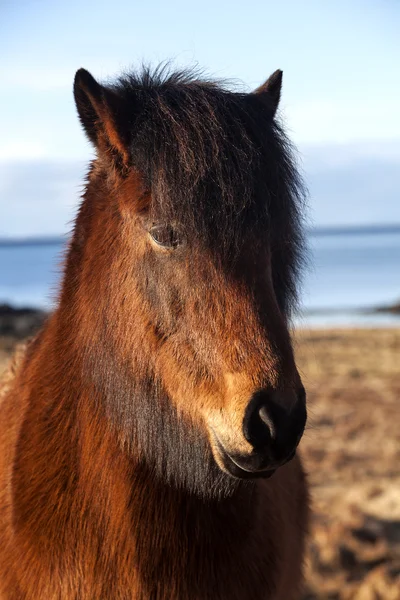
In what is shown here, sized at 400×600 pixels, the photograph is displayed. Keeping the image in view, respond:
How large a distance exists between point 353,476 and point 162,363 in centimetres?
535

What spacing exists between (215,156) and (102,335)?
0.73 metres

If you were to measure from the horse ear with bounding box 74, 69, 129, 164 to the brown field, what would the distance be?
11.3ft

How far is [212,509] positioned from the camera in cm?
250

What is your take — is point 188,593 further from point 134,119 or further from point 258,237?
point 134,119

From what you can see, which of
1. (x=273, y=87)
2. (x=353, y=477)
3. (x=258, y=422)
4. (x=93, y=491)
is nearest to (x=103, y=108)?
(x=273, y=87)

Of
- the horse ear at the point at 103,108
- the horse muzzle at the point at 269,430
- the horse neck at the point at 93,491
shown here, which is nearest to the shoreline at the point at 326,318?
the horse neck at the point at 93,491

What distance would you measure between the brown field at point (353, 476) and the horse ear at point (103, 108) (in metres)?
3.45

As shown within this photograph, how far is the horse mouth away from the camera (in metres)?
2.08

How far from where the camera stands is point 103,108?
2.44m

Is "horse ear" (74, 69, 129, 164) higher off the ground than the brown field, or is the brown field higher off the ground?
"horse ear" (74, 69, 129, 164)

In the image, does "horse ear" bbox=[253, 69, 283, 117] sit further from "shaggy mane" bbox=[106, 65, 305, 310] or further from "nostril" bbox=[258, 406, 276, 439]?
"nostril" bbox=[258, 406, 276, 439]

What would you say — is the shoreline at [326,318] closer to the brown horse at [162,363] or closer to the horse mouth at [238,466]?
the brown horse at [162,363]

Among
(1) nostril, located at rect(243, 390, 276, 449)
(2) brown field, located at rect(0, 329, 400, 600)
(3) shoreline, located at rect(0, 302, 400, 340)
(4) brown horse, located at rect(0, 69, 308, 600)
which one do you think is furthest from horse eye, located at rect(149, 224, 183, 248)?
(3) shoreline, located at rect(0, 302, 400, 340)

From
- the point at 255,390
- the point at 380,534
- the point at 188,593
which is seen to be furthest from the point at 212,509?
the point at 380,534
